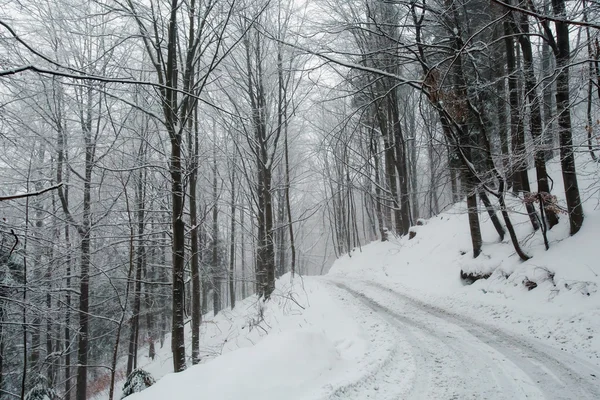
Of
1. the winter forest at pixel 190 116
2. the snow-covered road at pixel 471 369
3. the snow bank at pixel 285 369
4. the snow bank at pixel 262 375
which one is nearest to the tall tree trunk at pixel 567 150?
the winter forest at pixel 190 116

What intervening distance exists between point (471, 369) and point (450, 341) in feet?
4.10

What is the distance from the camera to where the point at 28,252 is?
784 centimetres

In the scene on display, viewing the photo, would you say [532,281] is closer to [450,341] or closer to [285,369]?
A: [450,341]

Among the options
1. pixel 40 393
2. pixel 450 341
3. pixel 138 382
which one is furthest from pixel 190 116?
pixel 40 393

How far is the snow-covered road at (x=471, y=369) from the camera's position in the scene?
383 cm

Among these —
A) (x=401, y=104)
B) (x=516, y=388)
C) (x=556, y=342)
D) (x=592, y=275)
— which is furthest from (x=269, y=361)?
(x=401, y=104)

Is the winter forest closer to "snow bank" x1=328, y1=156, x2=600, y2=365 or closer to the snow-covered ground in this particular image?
"snow bank" x1=328, y1=156, x2=600, y2=365

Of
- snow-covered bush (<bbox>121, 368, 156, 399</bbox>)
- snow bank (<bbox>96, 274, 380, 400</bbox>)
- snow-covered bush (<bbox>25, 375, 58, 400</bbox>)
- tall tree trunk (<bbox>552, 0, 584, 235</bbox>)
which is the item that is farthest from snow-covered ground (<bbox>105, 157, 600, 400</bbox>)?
snow-covered bush (<bbox>25, 375, 58, 400</bbox>)

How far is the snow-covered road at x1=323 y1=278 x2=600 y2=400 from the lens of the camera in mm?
3834

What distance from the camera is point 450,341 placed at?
5.70 m

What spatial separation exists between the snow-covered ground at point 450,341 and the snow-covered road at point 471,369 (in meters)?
0.02

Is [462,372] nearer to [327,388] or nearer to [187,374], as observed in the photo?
[327,388]

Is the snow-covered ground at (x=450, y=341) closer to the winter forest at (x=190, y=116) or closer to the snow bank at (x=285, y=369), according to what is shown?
the snow bank at (x=285, y=369)

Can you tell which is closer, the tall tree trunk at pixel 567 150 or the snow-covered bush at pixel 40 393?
the tall tree trunk at pixel 567 150
